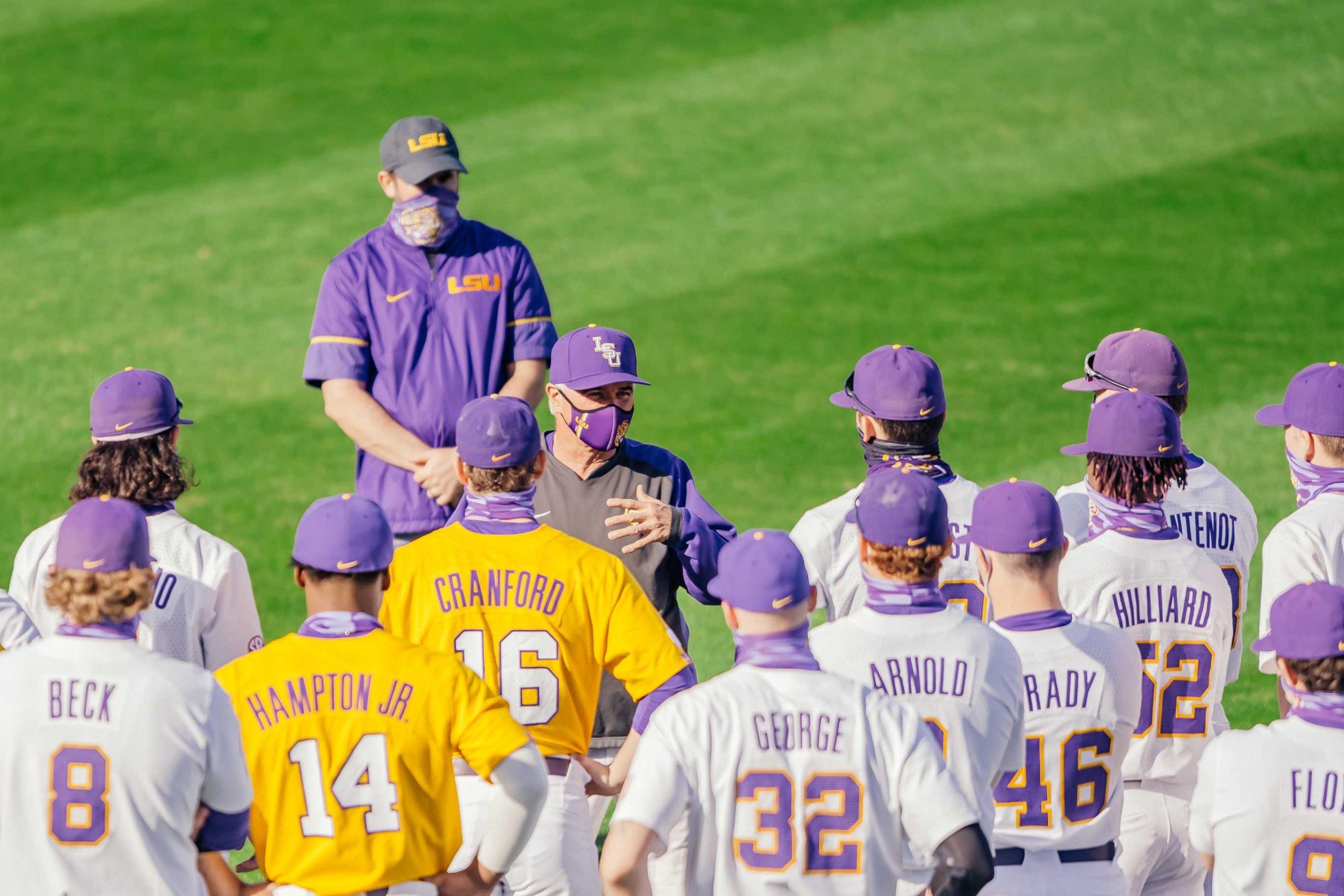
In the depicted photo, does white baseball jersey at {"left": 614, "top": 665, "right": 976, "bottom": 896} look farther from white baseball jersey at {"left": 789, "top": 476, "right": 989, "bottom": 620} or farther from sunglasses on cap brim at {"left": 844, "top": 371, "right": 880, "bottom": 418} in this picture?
sunglasses on cap brim at {"left": 844, "top": 371, "right": 880, "bottom": 418}

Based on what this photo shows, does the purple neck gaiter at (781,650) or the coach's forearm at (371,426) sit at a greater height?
the coach's forearm at (371,426)

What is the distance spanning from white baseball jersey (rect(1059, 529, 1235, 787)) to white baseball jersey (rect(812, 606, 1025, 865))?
2.67ft

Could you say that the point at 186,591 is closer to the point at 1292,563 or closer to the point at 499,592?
the point at 499,592

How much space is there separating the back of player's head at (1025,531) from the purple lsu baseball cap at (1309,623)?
2.06 ft

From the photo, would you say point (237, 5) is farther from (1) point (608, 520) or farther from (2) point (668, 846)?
(2) point (668, 846)

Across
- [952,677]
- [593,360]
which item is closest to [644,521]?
[593,360]

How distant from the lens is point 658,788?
3.81 meters

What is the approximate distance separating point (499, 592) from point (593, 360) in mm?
1203

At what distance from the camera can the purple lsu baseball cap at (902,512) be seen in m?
4.28

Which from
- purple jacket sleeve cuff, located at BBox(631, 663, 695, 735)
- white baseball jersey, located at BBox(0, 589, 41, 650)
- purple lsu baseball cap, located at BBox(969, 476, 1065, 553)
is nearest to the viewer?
purple lsu baseball cap, located at BBox(969, 476, 1065, 553)

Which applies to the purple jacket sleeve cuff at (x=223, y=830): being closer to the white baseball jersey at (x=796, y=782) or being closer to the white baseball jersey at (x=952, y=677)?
the white baseball jersey at (x=796, y=782)

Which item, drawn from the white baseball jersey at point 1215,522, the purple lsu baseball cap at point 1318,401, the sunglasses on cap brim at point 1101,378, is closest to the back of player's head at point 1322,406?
the purple lsu baseball cap at point 1318,401

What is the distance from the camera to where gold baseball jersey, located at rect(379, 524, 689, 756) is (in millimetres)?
4715

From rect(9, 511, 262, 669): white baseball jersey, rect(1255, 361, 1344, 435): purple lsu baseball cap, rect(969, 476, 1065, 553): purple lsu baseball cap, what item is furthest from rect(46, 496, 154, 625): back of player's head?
A: rect(1255, 361, 1344, 435): purple lsu baseball cap
